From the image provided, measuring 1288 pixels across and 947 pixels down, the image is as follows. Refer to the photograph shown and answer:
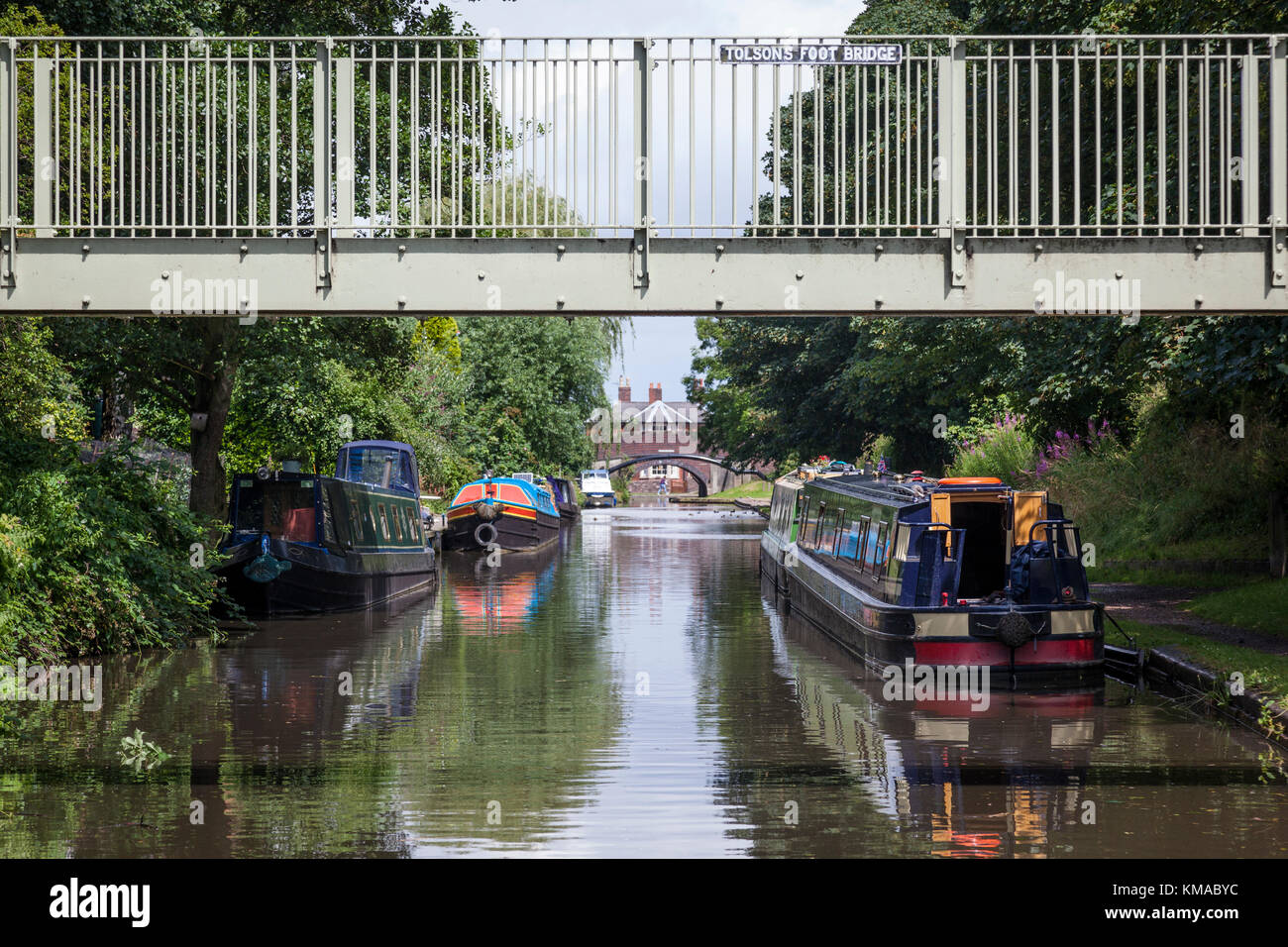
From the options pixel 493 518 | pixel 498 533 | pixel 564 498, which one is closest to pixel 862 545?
pixel 493 518

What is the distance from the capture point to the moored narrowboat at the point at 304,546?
68.4 feet

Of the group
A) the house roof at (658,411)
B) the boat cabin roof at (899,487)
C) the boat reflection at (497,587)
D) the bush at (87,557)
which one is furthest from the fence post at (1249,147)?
the house roof at (658,411)

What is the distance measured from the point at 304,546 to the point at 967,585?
9.79m

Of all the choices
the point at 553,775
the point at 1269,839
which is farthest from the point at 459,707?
the point at 1269,839

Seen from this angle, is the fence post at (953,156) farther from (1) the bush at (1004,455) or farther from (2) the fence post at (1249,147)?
(1) the bush at (1004,455)

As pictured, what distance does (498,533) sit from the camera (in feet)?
126

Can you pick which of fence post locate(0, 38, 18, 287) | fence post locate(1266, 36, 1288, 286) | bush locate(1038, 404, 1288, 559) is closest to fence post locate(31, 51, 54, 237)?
fence post locate(0, 38, 18, 287)

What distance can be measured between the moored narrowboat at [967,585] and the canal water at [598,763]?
43 cm

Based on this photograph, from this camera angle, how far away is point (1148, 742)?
1150cm

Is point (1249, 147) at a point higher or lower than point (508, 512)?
higher

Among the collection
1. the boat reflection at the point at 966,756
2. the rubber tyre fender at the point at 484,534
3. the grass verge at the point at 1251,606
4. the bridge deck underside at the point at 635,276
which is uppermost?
the bridge deck underside at the point at 635,276

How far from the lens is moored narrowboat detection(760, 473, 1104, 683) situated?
14.0 meters

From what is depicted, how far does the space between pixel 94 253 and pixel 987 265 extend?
5.98 meters

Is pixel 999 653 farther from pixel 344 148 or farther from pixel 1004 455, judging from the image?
pixel 1004 455
